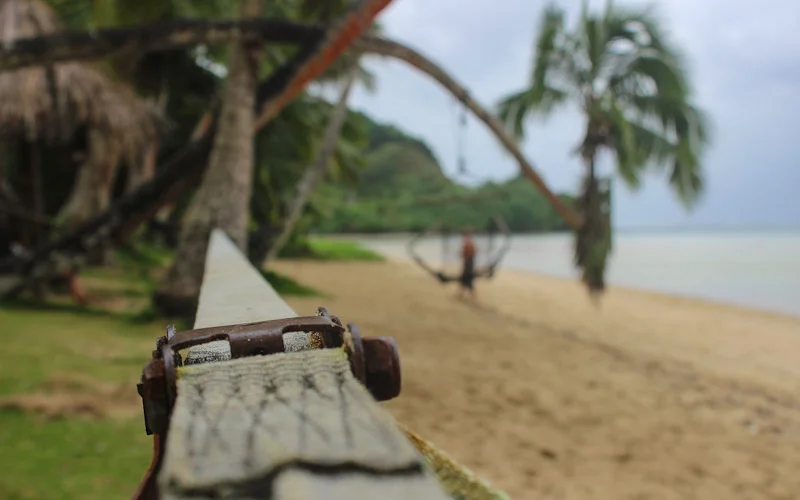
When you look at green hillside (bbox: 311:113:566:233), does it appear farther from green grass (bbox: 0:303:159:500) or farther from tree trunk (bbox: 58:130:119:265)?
green grass (bbox: 0:303:159:500)

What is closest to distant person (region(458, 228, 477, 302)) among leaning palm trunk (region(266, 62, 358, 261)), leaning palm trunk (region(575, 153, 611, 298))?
leaning palm trunk (region(575, 153, 611, 298))

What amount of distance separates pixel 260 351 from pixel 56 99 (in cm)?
809

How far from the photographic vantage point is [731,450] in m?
3.91

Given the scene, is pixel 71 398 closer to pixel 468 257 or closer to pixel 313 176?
pixel 313 176

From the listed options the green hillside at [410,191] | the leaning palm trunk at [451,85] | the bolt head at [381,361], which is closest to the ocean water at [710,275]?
the green hillside at [410,191]

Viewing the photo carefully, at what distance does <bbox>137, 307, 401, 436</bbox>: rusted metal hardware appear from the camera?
59 centimetres

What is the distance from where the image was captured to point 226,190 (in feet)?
18.8

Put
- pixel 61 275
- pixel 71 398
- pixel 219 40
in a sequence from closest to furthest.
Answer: pixel 71 398 < pixel 219 40 < pixel 61 275

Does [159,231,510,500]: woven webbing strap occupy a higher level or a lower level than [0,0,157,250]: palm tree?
lower

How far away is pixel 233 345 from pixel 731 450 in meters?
4.21

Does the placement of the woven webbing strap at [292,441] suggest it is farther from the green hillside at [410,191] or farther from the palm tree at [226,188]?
→ the green hillside at [410,191]

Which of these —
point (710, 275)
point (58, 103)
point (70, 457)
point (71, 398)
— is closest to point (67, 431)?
point (70, 457)

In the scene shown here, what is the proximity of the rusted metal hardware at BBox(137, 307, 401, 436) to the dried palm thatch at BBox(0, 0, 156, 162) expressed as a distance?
6.86 metres

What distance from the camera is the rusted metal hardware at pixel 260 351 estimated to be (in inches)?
23.2
